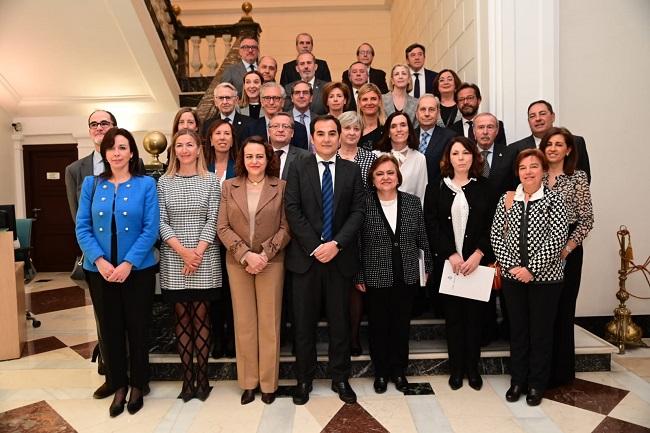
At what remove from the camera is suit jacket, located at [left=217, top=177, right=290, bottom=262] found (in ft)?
9.66

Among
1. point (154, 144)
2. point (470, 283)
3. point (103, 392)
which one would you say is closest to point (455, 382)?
point (470, 283)

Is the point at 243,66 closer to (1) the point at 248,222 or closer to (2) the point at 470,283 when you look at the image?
(1) the point at 248,222

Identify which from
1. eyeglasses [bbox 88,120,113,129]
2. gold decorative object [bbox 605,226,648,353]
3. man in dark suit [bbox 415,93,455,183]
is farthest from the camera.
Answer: gold decorative object [bbox 605,226,648,353]

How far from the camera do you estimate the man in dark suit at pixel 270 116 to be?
12.5 feet

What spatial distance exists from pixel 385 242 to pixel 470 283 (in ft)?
1.87

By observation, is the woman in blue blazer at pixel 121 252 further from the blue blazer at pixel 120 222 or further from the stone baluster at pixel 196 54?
the stone baluster at pixel 196 54

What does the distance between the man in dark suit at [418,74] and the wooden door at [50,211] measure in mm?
5809

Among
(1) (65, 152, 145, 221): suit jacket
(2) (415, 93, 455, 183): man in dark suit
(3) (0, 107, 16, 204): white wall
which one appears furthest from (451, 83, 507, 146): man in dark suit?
(3) (0, 107, 16, 204): white wall

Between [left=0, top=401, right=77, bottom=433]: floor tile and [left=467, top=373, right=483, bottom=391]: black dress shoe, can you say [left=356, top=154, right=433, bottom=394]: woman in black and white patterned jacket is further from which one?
[left=0, top=401, right=77, bottom=433]: floor tile

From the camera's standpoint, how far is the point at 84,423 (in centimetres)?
285

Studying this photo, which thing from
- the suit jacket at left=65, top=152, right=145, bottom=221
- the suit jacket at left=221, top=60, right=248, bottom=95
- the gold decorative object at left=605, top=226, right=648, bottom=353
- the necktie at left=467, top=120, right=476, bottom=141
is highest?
the suit jacket at left=221, top=60, right=248, bottom=95

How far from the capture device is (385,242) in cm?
309

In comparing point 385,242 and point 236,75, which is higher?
point 236,75

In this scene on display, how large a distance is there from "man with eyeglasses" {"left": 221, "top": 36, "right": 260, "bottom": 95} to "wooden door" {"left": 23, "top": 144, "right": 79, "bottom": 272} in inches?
169
